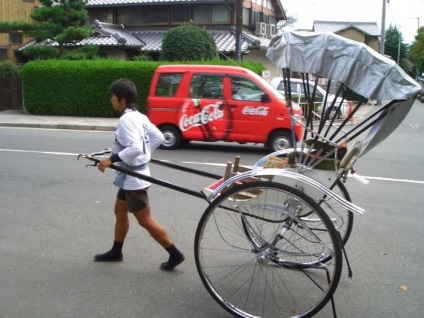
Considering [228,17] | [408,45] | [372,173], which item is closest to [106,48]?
[228,17]

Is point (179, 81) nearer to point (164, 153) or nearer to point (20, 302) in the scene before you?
point (164, 153)

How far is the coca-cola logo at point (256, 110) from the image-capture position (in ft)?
35.2

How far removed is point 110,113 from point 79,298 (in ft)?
49.1

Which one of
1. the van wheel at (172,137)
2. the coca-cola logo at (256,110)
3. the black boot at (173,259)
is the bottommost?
the black boot at (173,259)

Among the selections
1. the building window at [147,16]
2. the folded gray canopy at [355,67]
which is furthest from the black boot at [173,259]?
the building window at [147,16]

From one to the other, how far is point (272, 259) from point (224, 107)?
24.4 feet

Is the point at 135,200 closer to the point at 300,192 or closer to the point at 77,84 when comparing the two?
the point at 300,192

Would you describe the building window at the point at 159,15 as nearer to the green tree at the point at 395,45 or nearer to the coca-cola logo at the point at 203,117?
the coca-cola logo at the point at 203,117

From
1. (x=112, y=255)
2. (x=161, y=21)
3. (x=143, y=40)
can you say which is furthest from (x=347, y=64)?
(x=161, y=21)

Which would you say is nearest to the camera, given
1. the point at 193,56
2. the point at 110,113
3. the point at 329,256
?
the point at 329,256

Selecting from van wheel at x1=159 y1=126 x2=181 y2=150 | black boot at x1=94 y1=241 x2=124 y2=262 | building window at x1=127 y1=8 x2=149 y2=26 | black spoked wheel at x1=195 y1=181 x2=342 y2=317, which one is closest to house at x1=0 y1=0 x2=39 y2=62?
building window at x1=127 y1=8 x2=149 y2=26

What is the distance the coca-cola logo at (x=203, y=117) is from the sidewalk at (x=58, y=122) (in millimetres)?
4845

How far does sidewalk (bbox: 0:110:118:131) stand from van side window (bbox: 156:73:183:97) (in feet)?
14.5

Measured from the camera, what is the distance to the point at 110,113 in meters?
18.2
